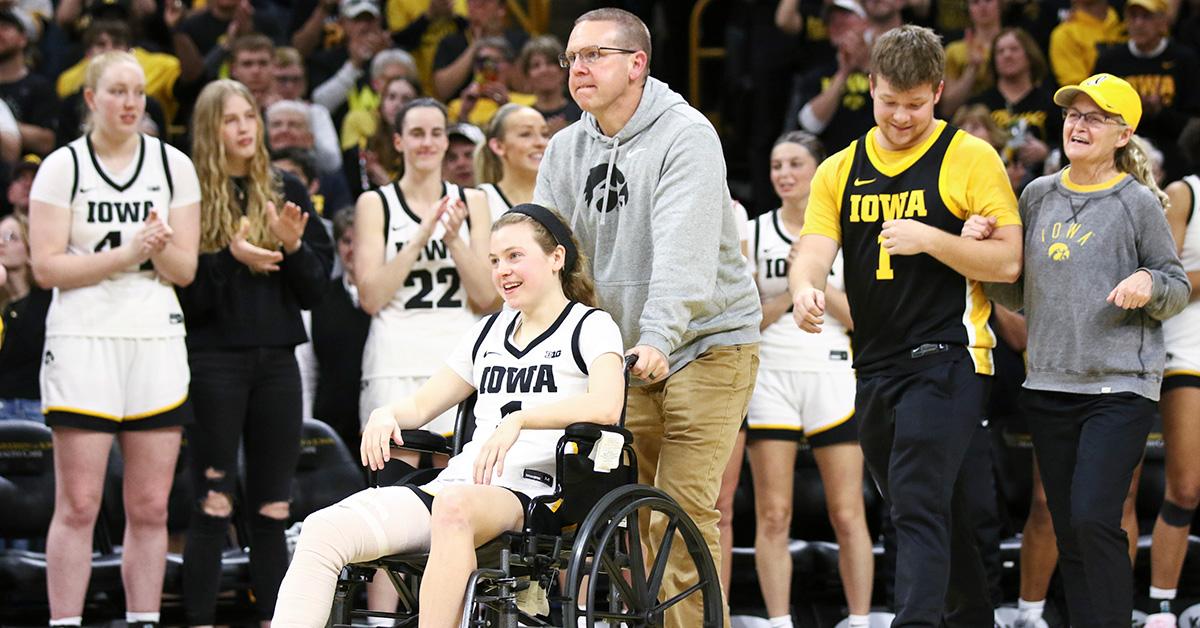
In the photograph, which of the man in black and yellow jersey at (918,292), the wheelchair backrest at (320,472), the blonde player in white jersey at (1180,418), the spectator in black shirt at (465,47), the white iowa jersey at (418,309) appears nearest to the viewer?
the man in black and yellow jersey at (918,292)

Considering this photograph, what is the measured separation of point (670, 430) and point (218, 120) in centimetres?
237

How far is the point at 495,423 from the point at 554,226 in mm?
582

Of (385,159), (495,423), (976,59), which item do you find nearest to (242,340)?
(385,159)

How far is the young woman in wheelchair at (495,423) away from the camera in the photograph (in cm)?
407

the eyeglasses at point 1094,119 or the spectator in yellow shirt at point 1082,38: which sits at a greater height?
the spectator in yellow shirt at point 1082,38

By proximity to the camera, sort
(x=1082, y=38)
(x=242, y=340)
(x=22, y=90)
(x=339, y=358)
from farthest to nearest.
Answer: (x=1082, y=38) → (x=22, y=90) → (x=339, y=358) → (x=242, y=340)

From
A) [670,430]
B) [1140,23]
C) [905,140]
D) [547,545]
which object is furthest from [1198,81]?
[547,545]

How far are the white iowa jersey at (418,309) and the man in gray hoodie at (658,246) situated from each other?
1.56 m

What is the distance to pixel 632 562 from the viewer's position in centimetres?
432

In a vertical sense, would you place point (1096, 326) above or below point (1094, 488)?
above

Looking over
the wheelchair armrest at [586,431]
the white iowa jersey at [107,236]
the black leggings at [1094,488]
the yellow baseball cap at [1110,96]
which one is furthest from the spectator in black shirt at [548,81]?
the wheelchair armrest at [586,431]

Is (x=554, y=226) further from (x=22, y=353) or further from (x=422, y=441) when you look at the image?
(x=22, y=353)

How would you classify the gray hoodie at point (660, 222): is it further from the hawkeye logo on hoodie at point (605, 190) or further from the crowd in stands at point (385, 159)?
the crowd in stands at point (385, 159)

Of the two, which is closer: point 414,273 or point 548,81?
point 414,273
